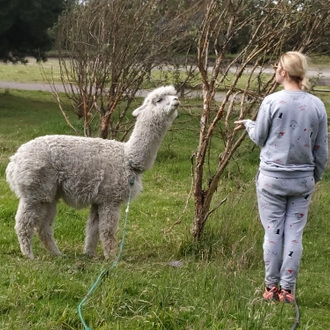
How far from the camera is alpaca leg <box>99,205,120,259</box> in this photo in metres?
6.04

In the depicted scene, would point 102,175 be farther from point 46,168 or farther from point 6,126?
point 6,126

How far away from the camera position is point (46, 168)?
582cm

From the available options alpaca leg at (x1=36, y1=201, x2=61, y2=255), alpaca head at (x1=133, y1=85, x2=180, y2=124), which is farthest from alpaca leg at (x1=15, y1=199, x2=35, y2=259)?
alpaca head at (x1=133, y1=85, x2=180, y2=124)

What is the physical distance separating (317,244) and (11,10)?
556 inches

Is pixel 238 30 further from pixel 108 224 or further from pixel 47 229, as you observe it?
pixel 47 229

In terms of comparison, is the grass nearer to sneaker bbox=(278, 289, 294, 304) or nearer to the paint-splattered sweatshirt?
sneaker bbox=(278, 289, 294, 304)

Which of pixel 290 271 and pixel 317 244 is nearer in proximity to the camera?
pixel 290 271

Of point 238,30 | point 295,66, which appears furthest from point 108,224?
point 295,66

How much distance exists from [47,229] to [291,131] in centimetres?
272

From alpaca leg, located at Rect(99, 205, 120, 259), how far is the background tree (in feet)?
42.2

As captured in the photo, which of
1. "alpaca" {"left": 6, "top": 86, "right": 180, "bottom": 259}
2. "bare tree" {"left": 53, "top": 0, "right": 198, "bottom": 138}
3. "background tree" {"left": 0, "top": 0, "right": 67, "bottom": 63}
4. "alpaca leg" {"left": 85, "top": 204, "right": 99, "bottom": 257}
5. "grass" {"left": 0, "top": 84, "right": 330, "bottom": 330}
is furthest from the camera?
"background tree" {"left": 0, "top": 0, "right": 67, "bottom": 63}

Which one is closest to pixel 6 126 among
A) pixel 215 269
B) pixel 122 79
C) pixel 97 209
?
pixel 122 79

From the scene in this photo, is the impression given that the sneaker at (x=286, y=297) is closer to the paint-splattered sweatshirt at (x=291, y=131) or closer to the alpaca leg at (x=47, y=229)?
the paint-splattered sweatshirt at (x=291, y=131)

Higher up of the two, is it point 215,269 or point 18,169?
point 18,169
